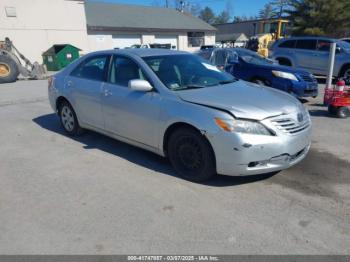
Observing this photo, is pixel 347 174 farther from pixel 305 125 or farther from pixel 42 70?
pixel 42 70

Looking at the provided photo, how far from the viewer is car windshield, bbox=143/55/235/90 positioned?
4.20 meters

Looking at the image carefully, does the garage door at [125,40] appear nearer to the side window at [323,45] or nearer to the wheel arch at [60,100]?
the side window at [323,45]

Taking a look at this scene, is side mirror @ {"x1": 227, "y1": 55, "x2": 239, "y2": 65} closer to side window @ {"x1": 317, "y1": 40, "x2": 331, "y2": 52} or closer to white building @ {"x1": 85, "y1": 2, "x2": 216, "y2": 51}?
side window @ {"x1": 317, "y1": 40, "x2": 331, "y2": 52}

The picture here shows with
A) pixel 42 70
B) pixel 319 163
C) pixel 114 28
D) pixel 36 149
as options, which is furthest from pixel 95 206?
pixel 114 28

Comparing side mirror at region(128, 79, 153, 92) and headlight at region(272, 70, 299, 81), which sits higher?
side mirror at region(128, 79, 153, 92)

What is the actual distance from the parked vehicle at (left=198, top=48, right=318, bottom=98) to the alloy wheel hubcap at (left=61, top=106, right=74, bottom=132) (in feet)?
16.3

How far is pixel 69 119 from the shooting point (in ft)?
19.0

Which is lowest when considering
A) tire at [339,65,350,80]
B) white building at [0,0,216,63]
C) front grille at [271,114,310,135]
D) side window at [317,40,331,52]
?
tire at [339,65,350,80]

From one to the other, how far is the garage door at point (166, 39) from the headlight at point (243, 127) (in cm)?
2792

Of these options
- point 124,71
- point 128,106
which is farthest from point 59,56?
point 128,106

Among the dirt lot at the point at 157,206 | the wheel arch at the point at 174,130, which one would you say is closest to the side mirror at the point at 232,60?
the dirt lot at the point at 157,206

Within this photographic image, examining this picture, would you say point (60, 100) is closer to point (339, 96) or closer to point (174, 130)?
point (174, 130)

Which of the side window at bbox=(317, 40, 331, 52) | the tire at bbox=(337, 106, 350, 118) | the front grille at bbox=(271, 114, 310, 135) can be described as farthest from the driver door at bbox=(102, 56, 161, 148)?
the side window at bbox=(317, 40, 331, 52)

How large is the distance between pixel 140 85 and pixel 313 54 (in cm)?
1028
